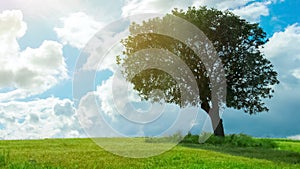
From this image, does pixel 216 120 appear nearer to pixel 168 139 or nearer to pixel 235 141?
pixel 235 141

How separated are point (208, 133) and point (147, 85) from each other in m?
7.65

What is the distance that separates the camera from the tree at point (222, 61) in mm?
39281

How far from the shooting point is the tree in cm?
3928

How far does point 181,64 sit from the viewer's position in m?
39.2

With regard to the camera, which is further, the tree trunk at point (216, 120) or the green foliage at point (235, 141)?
the tree trunk at point (216, 120)

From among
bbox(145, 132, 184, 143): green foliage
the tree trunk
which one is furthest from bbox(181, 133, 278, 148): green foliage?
the tree trunk

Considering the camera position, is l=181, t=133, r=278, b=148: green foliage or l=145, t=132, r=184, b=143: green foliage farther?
l=181, t=133, r=278, b=148: green foliage

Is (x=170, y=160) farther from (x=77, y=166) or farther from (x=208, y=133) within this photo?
(x=208, y=133)

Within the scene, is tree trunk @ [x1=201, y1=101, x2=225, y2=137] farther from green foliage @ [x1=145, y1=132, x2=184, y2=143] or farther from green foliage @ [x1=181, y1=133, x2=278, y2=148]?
green foliage @ [x1=145, y1=132, x2=184, y2=143]

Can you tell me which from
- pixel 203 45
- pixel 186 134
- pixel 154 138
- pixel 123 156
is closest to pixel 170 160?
pixel 123 156

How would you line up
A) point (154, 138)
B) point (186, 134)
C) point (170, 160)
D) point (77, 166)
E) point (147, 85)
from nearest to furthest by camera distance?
1. point (77, 166)
2. point (170, 160)
3. point (154, 138)
4. point (186, 134)
5. point (147, 85)

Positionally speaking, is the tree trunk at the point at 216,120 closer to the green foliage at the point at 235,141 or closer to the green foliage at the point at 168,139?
the green foliage at the point at 235,141

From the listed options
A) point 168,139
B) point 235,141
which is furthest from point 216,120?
point 168,139

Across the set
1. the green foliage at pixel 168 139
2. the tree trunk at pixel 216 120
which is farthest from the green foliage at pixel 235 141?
the tree trunk at pixel 216 120
